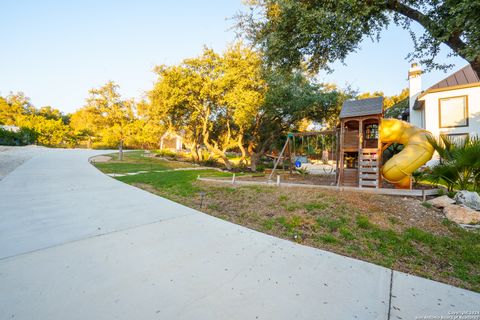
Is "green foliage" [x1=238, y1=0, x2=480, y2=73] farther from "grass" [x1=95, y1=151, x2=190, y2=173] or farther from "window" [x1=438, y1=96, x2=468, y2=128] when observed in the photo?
"window" [x1=438, y1=96, x2=468, y2=128]

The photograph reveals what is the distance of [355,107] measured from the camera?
8.94 metres

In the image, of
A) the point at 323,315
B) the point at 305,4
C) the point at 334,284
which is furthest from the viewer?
the point at 305,4

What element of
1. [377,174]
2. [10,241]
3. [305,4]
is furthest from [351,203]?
[10,241]

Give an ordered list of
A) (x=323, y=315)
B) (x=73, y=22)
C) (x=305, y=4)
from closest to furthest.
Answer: (x=323, y=315) → (x=305, y=4) → (x=73, y=22)

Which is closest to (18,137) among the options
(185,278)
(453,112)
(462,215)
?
(185,278)

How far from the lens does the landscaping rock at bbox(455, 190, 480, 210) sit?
5.38m

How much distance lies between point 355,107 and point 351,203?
4.84 meters

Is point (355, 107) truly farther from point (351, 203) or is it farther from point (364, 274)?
point (364, 274)

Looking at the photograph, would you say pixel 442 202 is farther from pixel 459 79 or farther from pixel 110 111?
pixel 110 111

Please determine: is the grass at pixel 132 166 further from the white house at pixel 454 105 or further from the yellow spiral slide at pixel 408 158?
the white house at pixel 454 105

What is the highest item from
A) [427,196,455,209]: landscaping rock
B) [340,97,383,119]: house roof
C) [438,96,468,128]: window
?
A: [438,96,468,128]: window

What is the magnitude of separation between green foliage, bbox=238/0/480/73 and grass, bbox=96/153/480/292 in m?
3.25

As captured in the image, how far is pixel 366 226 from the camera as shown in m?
4.62

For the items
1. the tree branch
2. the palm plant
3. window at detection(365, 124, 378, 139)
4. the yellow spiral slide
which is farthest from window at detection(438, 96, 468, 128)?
the tree branch
